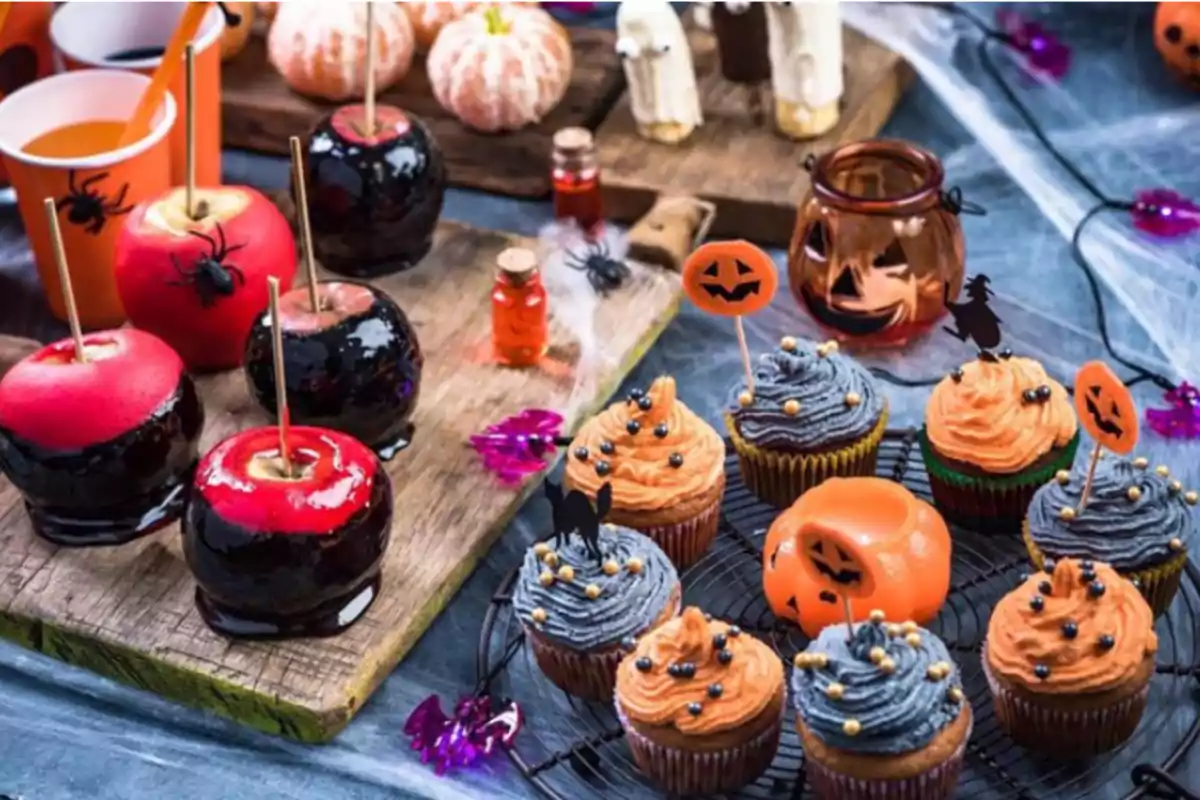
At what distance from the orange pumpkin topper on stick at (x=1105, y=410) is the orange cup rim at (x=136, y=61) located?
3.13 ft

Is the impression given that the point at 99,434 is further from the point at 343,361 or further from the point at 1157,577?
the point at 1157,577

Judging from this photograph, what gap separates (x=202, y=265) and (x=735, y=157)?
2.01ft

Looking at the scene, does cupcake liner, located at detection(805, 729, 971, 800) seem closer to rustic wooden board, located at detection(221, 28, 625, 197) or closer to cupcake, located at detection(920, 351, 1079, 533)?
cupcake, located at detection(920, 351, 1079, 533)

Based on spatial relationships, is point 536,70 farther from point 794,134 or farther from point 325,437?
point 325,437

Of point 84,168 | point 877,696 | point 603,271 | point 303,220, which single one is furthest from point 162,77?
point 877,696

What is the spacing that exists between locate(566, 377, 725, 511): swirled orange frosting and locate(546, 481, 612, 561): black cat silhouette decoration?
91mm

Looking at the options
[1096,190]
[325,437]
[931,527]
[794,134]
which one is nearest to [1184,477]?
[931,527]

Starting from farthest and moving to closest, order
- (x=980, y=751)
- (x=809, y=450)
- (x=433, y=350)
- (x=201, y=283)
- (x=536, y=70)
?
(x=536, y=70)
(x=433, y=350)
(x=201, y=283)
(x=809, y=450)
(x=980, y=751)

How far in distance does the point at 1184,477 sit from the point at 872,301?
0.32m

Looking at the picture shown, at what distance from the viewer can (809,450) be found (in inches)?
54.6

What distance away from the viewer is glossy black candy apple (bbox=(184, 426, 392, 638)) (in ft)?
4.03

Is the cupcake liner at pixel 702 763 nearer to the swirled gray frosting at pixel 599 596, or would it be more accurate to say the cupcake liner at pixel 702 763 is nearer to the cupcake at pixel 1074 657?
the swirled gray frosting at pixel 599 596

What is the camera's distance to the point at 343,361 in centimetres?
140

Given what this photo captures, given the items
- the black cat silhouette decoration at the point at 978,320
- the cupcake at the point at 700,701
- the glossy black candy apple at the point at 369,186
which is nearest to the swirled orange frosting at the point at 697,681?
the cupcake at the point at 700,701
